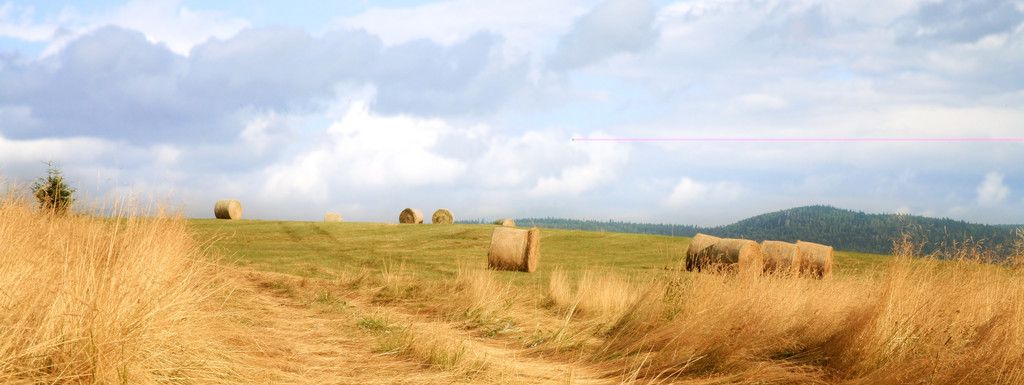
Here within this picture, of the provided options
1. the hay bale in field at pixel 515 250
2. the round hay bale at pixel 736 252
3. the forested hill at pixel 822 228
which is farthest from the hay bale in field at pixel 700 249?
the forested hill at pixel 822 228

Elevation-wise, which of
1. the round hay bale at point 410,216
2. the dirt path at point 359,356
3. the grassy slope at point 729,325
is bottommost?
the dirt path at point 359,356

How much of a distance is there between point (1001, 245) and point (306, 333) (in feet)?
25.2

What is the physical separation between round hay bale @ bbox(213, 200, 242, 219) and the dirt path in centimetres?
2478

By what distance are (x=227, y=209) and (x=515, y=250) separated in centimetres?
2084

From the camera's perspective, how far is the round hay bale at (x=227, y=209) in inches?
1198

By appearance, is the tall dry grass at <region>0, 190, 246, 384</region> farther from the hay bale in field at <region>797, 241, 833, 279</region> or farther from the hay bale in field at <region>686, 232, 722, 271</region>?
the hay bale in field at <region>797, 241, 833, 279</region>

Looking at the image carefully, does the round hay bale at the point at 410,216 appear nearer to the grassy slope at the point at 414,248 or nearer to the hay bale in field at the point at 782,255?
the grassy slope at the point at 414,248

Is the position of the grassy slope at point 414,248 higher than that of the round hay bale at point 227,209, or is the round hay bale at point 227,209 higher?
the round hay bale at point 227,209

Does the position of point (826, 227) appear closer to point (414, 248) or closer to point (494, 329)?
point (414, 248)

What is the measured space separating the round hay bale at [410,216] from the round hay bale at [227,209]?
8.09 meters

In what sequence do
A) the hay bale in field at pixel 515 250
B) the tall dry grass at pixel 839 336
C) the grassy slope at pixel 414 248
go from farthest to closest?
the hay bale in field at pixel 515 250 < the grassy slope at pixel 414 248 < the tall dry grass at pixel 839 336

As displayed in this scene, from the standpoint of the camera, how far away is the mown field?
12.4 ft

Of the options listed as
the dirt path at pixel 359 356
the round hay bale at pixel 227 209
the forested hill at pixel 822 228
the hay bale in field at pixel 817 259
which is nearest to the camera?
the dirt path at pixel 359 356

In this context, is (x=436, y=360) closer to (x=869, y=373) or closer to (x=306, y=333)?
(x=306, y=333)
